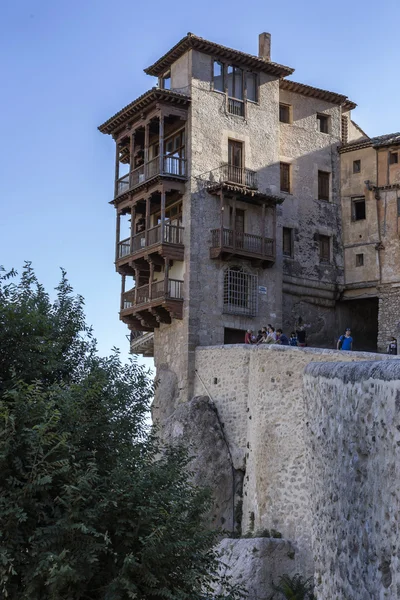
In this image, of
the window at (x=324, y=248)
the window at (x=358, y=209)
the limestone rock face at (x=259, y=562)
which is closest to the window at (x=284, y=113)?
the window at (x=358, y=209)

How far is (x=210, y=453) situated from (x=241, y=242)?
8335mm

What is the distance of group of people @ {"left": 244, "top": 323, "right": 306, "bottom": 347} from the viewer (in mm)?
32750

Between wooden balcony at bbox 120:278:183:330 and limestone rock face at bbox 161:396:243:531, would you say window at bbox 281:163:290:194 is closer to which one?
wooden balcony at bbox 120:278:183:330

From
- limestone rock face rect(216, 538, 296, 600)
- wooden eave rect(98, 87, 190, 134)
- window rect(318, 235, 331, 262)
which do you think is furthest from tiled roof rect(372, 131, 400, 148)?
limestone rock face rect(216, 538, 296, 600)

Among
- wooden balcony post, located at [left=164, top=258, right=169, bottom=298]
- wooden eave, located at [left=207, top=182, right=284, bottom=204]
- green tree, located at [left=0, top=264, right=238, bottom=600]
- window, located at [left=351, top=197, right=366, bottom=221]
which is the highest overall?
window, located at [left=351, top=197, right=366, bottom=221]

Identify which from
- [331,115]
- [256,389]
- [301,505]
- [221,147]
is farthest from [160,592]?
[331,115]

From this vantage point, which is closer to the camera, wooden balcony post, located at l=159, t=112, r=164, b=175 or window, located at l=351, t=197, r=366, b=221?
wooden balcony post, located at l=159, t=112, r=164, b=175

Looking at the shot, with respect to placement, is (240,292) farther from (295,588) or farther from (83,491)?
(83,491)

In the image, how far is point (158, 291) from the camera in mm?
35344

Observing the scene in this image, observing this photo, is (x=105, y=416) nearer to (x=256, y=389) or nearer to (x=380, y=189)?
(x=256, y=389)

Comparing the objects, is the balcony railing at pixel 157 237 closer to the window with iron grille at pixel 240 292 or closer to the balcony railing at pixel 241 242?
the balcony railing at pixel 241 242

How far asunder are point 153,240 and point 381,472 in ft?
94.3

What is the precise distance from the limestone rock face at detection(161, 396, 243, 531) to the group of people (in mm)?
2780

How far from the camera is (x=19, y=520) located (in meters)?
14.0
